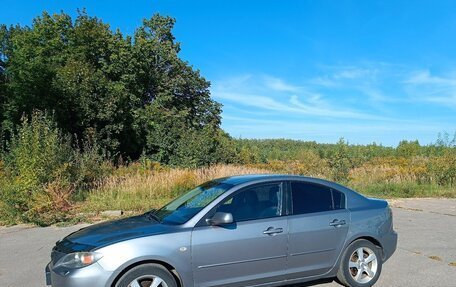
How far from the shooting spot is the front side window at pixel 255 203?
534 cm

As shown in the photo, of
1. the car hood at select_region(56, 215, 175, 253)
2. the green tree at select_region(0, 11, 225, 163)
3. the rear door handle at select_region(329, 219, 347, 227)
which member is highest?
the green tree at select_region(0, 11, 225, 163)

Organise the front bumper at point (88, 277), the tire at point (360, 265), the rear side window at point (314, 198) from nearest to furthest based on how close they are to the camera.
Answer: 1. the front bumper at point (88, 277)
2. the rear side window at point (314, 198)
3. the tire at point (360, 265)

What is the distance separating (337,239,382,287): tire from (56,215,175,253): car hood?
248cm

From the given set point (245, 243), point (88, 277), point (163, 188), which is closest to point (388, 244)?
point (245, 243)

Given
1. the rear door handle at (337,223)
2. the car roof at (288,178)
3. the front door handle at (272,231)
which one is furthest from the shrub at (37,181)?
the rear door handle at (337,223)

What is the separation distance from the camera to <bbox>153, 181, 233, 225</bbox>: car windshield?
17.5 ft

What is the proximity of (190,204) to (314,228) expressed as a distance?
1.64 meters

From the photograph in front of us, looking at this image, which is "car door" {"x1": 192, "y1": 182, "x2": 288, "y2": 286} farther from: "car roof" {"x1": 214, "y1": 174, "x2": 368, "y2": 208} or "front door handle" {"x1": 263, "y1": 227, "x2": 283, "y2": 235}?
"car roof" {"x1": 214, "y1": 174, "x2": 368, "y2": 208}

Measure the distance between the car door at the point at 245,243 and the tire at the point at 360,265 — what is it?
1027mm

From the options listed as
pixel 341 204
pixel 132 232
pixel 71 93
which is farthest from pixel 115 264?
pixel 71 93

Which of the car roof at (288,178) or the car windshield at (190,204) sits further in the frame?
the car roof at (288,178)

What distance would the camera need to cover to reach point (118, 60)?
117 feet

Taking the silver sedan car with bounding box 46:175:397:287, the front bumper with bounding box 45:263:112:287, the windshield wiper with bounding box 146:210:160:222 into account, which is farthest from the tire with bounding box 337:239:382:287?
the front bumper with bounding box 45:263:112:287

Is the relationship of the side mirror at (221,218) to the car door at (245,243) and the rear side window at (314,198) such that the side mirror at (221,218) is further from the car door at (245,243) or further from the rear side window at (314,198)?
the rear side window at (314,198)
